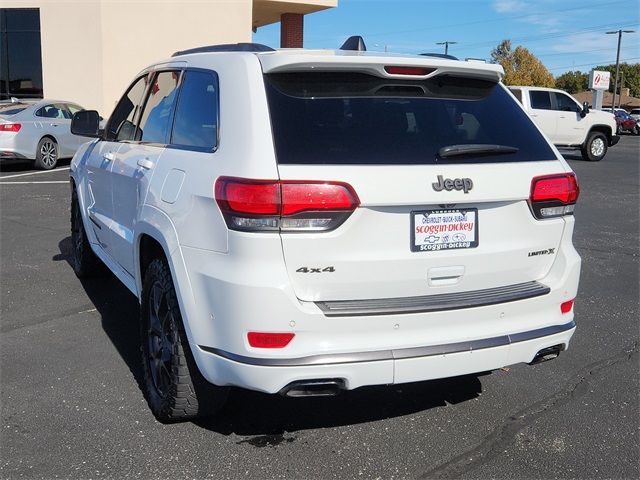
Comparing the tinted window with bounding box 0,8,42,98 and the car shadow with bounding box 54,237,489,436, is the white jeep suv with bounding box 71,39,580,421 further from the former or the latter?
the tinted window with bounding box 0,8,42,98

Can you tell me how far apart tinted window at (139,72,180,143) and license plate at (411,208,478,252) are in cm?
160

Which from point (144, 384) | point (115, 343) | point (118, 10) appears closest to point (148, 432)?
point (144, 384)

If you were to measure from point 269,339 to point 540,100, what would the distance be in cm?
1928

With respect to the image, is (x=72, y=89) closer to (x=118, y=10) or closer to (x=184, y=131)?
(x=118, y=10)

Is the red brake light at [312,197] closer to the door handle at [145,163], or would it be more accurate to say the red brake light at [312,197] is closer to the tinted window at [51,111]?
the door handle at [145,163]

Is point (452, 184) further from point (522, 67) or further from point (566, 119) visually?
point (522, 67)

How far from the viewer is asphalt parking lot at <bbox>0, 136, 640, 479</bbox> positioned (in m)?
3.17

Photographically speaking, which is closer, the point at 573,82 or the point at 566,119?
the point at 566,119

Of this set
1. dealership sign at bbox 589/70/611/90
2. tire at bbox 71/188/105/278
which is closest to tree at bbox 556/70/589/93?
dealership sign at bbox 589/70/611/90

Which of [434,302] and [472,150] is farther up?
[472,150]

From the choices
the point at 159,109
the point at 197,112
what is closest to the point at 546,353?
the point at 197,112

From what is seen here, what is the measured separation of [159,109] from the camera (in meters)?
4.11

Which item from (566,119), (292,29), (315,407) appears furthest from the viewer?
(292,29)

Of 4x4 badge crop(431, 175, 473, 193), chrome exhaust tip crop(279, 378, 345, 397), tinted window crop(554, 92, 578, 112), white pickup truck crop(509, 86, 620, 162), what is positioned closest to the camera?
chrome exhaust tip crop(279, 378, 345, 397)
